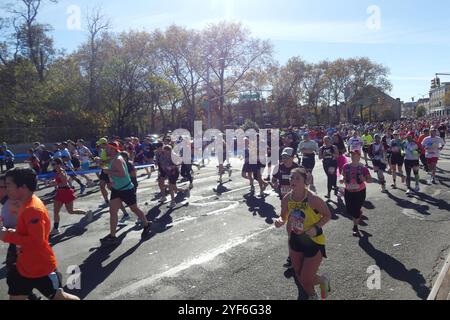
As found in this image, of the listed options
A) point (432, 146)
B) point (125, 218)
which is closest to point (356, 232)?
point (125, 218)

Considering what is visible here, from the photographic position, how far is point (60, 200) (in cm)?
781

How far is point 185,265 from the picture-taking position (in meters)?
Answer: 5.82

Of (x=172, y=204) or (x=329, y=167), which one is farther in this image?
(x=329, y=167)

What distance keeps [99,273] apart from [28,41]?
126 feet

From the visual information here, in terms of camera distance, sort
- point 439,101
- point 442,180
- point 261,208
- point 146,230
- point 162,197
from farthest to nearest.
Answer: point 439,101
point 442,180
point 162,197
point 261,208
point 146,230

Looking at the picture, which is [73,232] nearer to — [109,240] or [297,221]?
[109,240]

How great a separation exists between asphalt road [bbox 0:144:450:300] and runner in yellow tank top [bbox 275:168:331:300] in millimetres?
599

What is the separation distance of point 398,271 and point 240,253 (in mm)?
2371

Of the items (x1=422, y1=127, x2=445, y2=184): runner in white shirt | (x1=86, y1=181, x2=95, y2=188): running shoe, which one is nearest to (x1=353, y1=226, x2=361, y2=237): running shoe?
(x1=422, y1=127, x2=445, y2=184): runner in white shirt

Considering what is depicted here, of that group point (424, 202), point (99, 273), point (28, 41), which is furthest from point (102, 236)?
point (28, 41)

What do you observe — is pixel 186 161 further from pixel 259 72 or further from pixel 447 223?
pixel 259 72

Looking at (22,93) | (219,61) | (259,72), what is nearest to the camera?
(22,93)

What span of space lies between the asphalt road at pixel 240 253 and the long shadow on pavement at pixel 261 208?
0.03 metres

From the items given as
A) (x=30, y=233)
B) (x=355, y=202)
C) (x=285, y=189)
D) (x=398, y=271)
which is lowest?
(x=398, y=271)
